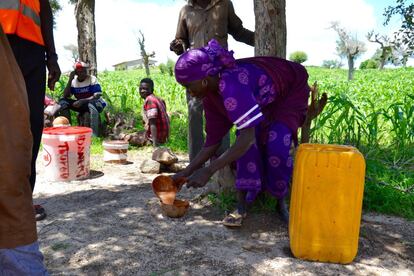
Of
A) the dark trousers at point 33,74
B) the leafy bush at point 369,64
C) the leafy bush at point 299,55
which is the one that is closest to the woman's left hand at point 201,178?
the dark trousers at point 33,74

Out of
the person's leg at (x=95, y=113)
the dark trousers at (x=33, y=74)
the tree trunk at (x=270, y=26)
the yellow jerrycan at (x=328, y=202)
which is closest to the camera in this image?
the yellow jerrycan at (x=328, y=202)

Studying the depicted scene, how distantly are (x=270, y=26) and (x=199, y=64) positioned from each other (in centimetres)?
122

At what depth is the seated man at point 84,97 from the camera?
20.0 feet

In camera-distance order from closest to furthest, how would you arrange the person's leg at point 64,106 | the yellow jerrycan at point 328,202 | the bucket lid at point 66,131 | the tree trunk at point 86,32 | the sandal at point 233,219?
the yellow jerrycan at point 328,202 → the sandal at point 233,219 → the bucket lid at point 66,131 → the person's leg at point 64,106 → the tree trunk at point 86,32

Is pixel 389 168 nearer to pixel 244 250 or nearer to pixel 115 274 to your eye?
pixel 244 250

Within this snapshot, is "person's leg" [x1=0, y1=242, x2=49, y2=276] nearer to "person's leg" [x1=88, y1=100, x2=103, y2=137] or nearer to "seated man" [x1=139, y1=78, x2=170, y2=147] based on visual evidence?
"seated man" [x1=139, y1=78, x2=170, y2=147]

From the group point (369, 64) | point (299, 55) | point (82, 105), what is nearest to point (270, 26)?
point (82, 105)

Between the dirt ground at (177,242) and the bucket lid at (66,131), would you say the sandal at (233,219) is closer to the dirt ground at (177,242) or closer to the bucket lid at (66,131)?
the dirt ground at (177,242)

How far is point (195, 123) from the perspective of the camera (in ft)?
12.6

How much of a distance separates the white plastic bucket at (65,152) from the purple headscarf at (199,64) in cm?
185

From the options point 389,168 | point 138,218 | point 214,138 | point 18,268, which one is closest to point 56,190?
point 138,218

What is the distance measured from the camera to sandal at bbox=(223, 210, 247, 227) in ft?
8.91

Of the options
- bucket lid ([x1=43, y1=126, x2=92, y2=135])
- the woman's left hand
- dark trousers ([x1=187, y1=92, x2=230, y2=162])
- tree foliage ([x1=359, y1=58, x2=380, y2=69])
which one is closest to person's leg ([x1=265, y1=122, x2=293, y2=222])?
the woman's left hand

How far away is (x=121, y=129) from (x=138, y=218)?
3720mm
